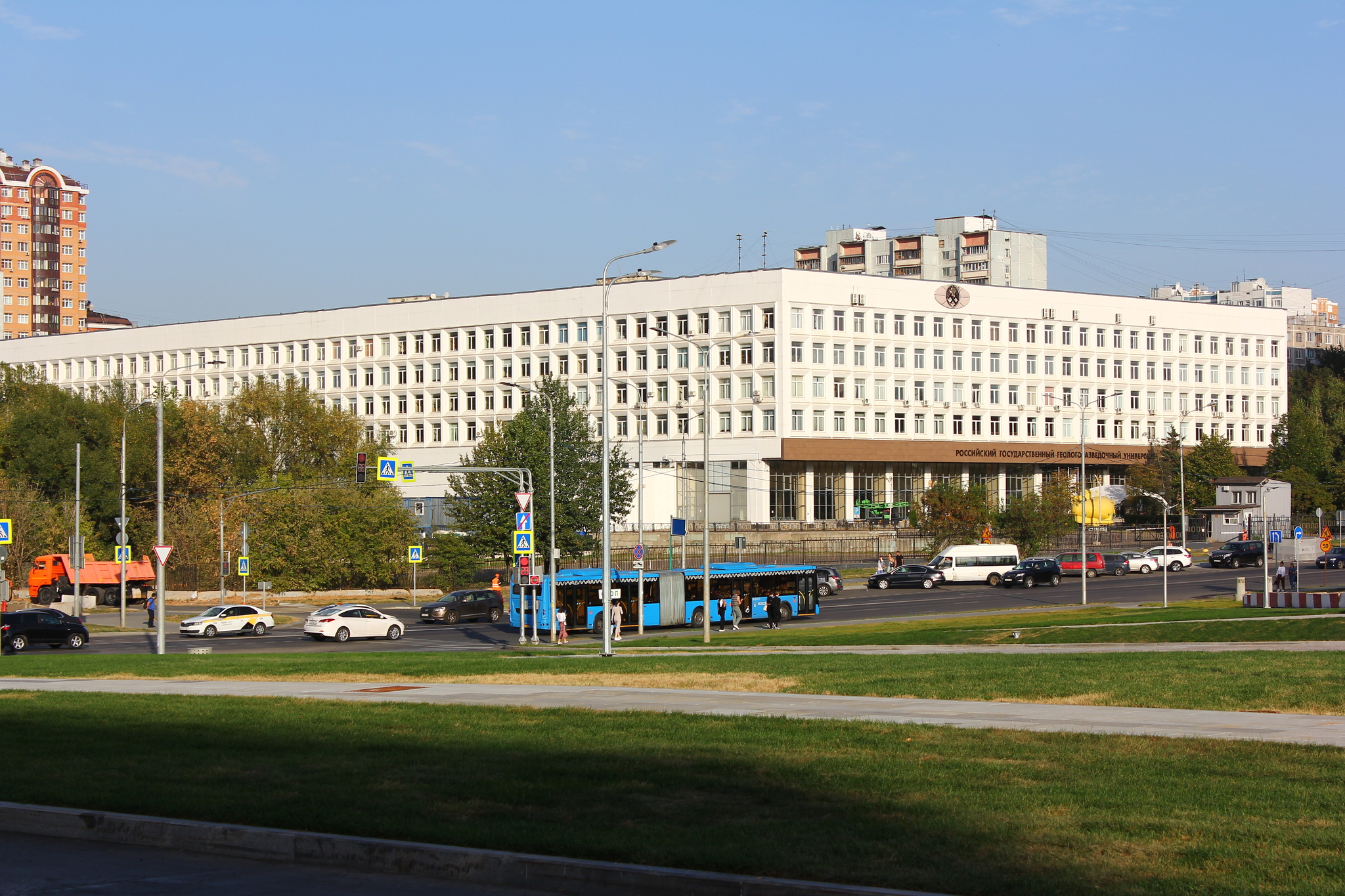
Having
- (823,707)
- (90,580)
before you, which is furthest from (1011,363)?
(823,707)

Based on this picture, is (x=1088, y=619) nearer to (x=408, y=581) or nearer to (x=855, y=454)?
(x=408, y=581)

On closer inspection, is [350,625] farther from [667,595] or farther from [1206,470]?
[1206,470]

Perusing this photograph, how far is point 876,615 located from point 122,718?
39825 mm

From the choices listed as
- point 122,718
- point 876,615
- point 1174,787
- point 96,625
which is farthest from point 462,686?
point 96,625

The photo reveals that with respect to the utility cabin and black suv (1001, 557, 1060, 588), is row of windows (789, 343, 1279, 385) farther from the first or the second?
black suv (1001, 557, 1060, 588)

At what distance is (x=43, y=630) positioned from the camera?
44250mm

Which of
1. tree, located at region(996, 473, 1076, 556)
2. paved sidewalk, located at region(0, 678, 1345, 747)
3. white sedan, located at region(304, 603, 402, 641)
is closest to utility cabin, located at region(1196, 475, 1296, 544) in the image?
tree, located at region(996, 473, 1076, 556)

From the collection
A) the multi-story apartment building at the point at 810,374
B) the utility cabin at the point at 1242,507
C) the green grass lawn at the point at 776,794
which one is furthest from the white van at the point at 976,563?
the green grass lawn at the point at 776,794

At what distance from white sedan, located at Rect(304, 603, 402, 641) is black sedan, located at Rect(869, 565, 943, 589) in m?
31.7

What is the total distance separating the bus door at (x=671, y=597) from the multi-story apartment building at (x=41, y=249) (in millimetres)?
147026

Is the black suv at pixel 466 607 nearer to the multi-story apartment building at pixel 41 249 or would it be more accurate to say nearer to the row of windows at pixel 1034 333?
the row of windows at pixel 1034 333

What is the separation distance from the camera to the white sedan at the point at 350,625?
159ft

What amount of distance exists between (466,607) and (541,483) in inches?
568

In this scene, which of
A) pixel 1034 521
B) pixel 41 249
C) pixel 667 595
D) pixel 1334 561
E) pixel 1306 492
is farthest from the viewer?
pixel 41 249
